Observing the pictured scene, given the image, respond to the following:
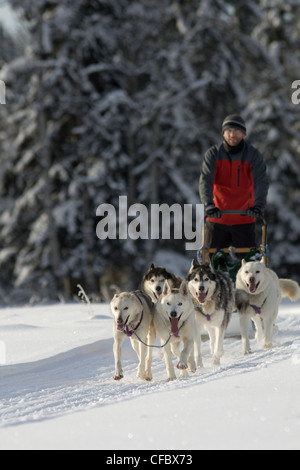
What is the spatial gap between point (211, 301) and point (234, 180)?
53.1 inches

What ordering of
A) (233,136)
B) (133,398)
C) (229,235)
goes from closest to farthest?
(133,398) → (233,136) → (229,235)

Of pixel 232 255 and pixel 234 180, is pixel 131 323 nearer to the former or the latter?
pixel 232 255

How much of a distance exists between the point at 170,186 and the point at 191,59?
3.68 metres

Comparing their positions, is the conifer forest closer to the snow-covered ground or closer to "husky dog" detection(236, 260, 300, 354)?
the snow-covered ground

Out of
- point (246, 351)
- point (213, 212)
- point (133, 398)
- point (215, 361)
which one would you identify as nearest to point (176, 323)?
point (215, 361)

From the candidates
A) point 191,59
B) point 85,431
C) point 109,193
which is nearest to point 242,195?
point 85,431

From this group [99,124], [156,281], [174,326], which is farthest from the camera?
[99,124]

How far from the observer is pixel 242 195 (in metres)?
6.05

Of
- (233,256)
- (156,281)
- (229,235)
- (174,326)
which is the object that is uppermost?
(229,235)

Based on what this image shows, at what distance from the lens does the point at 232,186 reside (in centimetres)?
605

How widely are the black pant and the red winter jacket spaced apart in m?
0.05

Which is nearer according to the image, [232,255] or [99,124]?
[232,255]

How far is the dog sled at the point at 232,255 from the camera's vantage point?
5965 millimetres

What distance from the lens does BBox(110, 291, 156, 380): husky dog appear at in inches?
185
